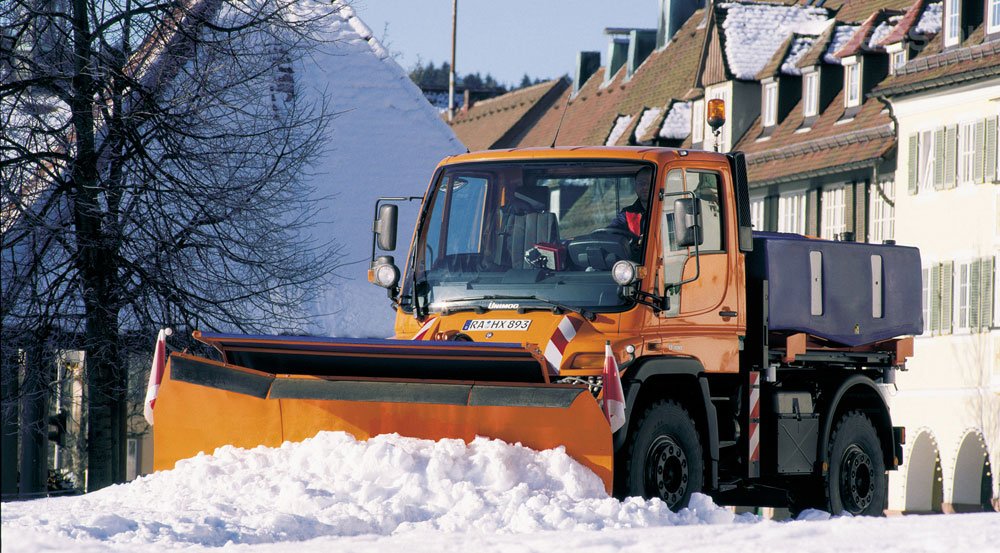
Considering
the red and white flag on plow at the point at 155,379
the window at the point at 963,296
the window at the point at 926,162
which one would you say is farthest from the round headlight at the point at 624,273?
the window at the point at 926,162

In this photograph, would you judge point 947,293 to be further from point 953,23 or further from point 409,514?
point 409,514

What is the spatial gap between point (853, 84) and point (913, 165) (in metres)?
3.50

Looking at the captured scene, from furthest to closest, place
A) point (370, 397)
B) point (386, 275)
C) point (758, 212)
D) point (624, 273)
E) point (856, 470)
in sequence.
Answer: point (758, 212) → point (856, 470) → point (386, 275) → point (624, 273) → point (370, 397)

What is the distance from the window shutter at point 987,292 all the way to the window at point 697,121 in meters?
12.2

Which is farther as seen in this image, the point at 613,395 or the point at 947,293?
the point at 947,293

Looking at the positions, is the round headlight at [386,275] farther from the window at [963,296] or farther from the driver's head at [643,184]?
the window at [963,296]

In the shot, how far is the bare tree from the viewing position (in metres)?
18.3

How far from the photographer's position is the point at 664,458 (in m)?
11.7

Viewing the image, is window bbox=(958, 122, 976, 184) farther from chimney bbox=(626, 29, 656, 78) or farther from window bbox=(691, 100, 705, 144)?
chimney bbox=(626, 29, 656, 78)

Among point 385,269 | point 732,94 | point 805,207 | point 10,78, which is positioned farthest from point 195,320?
point 732,94

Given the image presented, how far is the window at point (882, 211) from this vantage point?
35.8 metres

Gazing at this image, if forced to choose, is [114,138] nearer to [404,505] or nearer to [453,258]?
[453,258]

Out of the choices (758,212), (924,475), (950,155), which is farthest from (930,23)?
(924,475)

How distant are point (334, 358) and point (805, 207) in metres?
28.0
